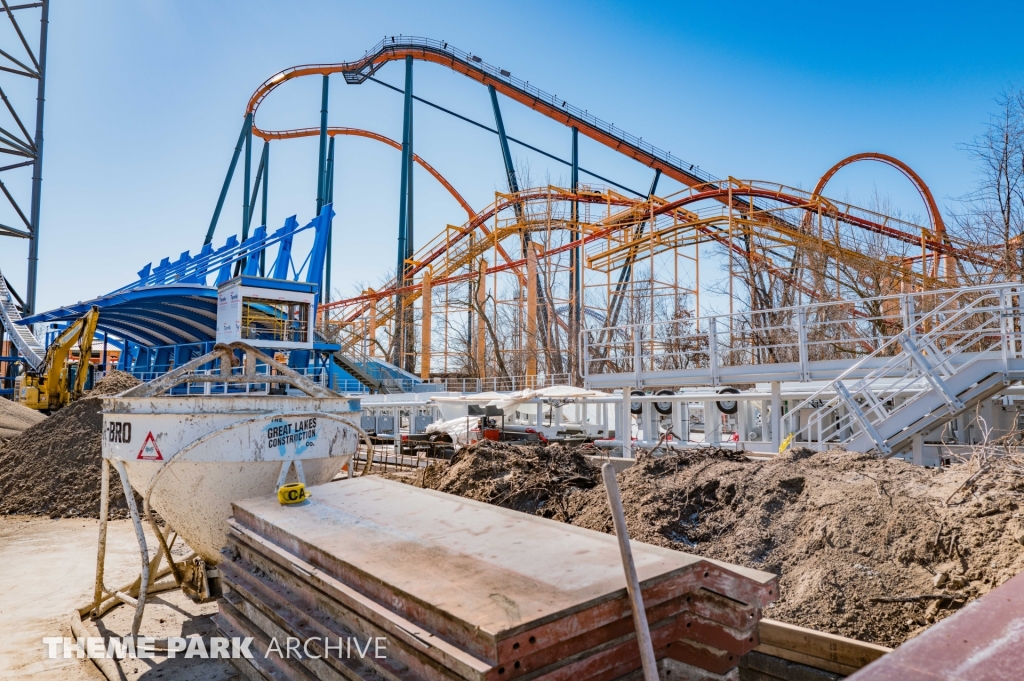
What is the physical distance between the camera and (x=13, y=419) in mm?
18188

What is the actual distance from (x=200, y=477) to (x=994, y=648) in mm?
5708

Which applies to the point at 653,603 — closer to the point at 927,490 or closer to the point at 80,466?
the point at 927,490

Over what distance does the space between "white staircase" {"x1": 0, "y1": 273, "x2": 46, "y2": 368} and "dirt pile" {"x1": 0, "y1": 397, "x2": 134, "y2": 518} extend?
56.5ft

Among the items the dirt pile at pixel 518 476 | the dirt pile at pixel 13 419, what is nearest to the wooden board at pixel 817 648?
the dirt pile at pixel 518 476

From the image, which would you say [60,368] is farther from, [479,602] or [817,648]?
[817,648]

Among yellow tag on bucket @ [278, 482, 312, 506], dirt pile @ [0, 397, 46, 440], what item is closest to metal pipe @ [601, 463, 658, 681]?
yellow tag on bucket @ [278, 482, 312, 506]

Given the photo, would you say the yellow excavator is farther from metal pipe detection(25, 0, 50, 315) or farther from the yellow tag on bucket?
the yellow tag on bucket

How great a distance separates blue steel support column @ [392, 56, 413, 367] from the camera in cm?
3266

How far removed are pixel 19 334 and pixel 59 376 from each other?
30.0ft

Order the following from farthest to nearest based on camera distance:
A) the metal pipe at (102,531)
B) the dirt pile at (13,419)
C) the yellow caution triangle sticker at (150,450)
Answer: the dirt pile at (13,419) → the metal pipe at (102,531) → the yellow caution triangle sticker at (150,450)

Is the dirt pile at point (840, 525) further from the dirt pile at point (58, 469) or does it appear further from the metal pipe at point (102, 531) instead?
the dirt pile at point (58, 469)

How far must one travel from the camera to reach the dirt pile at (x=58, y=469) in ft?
40.5

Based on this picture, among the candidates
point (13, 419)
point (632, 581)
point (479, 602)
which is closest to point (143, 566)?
point (479, 602)

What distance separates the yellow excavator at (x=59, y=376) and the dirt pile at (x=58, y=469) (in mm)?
10098
